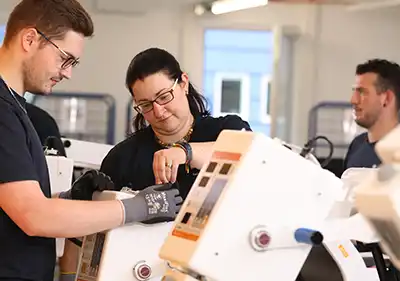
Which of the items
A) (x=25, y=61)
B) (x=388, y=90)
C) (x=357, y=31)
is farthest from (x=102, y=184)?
(x=357, y=31)

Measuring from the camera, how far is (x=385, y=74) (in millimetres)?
3865

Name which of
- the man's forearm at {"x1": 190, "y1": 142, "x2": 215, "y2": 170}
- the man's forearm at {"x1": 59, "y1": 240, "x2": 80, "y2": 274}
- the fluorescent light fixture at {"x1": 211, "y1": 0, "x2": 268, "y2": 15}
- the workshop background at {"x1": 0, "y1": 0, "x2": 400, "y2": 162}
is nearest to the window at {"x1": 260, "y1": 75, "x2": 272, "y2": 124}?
the workshop background at {"x1": 0, "y1": 0, "x2": 400, "y2": 162}

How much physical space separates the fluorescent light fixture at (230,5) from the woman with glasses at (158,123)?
13.7ft

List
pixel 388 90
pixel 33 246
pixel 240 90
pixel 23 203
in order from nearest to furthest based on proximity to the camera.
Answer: pixel 23 203
pixel 33 246
pixel 388 90
pixel 240 90

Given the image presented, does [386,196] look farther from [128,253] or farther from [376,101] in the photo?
[376,101]

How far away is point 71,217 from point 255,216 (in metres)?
0.44

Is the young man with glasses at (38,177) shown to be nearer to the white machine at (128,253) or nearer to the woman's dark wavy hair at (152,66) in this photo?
the white machine at (128,253)

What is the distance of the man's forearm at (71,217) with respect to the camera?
62.2 inches

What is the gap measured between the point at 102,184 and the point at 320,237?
655 mm

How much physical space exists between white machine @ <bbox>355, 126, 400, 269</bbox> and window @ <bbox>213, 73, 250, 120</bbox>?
19.3ft

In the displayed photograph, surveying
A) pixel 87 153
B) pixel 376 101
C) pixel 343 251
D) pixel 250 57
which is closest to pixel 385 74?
pixel 376 101

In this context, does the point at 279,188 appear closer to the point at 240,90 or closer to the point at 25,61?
the point at 25,61

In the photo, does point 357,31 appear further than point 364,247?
Yes

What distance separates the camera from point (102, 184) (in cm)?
183
